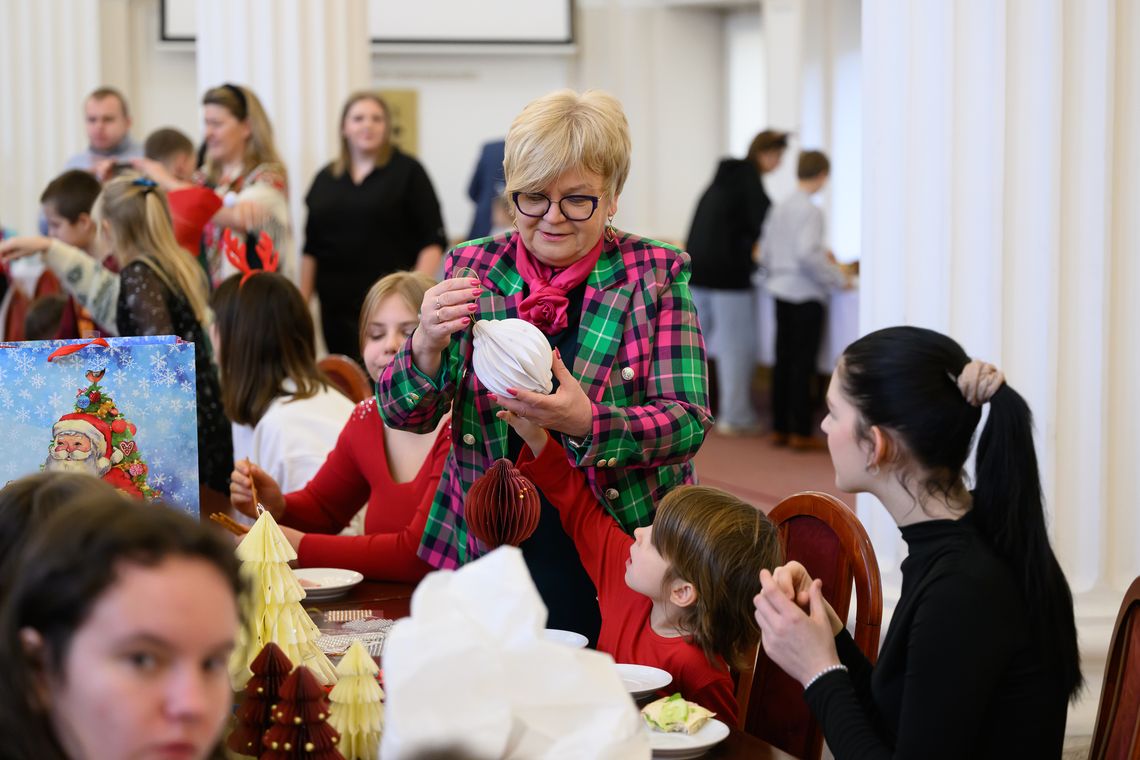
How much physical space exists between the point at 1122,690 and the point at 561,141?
3.67ft

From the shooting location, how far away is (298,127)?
5.58 metres

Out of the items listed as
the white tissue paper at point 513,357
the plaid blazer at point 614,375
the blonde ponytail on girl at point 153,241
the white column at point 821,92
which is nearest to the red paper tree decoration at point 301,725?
the white tissue paper at point 513,357

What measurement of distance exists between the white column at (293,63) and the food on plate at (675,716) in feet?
13.7

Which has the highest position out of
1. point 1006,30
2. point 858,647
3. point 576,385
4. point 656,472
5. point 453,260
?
point 1006,30

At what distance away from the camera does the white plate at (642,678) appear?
1830 mm

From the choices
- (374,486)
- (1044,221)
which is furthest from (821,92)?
(374,486)

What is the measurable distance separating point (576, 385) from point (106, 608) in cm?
110

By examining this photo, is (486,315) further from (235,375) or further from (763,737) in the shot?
(235,375)

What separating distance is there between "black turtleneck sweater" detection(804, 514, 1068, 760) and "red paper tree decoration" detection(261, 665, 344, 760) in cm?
65

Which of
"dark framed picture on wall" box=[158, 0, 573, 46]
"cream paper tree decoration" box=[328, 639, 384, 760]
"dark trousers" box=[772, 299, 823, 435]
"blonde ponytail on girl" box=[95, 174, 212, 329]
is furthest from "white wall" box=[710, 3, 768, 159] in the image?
"cream paper tree decoration" box=[328, 639, 384, 760]

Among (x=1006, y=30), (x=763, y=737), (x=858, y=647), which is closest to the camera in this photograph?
(x=858, y=647)

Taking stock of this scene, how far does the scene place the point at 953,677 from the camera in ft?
5.47

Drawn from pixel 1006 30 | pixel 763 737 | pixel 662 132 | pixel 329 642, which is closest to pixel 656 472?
pixel 763 737

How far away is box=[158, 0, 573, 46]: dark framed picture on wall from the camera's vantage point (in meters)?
11.2
